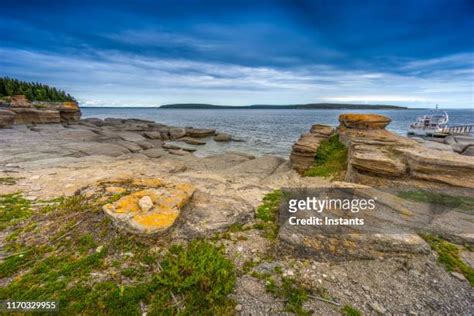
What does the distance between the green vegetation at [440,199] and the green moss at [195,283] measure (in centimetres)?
622

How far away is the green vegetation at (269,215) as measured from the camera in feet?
18.1

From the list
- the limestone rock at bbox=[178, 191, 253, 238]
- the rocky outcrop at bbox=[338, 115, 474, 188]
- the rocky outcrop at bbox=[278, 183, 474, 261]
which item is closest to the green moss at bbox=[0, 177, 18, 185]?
the limestone rock at bbox=[178, 191, 253, 238]

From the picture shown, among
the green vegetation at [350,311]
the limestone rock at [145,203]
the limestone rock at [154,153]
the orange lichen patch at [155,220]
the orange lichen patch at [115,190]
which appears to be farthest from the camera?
the limestone rock at [154,153]

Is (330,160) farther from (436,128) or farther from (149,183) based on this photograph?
(436,128)

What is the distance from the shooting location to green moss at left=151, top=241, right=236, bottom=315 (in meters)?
3.22

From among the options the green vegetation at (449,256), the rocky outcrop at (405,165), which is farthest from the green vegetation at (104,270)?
the rocky outcrop at (405,165)

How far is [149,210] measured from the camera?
5.19 meters

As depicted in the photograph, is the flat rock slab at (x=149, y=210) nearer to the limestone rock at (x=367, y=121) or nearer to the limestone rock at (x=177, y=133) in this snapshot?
the limestone rock at (x=367, y=121)

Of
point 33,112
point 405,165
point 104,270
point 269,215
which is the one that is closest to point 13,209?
point 104,270

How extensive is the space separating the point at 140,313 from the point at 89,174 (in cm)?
917

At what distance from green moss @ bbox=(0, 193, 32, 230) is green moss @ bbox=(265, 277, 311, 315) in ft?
20.7

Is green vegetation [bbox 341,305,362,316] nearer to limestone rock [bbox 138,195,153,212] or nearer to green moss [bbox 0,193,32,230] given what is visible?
limestone rock [bbox 138,195,153,212]

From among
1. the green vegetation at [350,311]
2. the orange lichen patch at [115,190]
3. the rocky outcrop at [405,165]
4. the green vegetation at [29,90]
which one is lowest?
the green vegetation at [350,311]

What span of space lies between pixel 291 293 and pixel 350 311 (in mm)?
873
